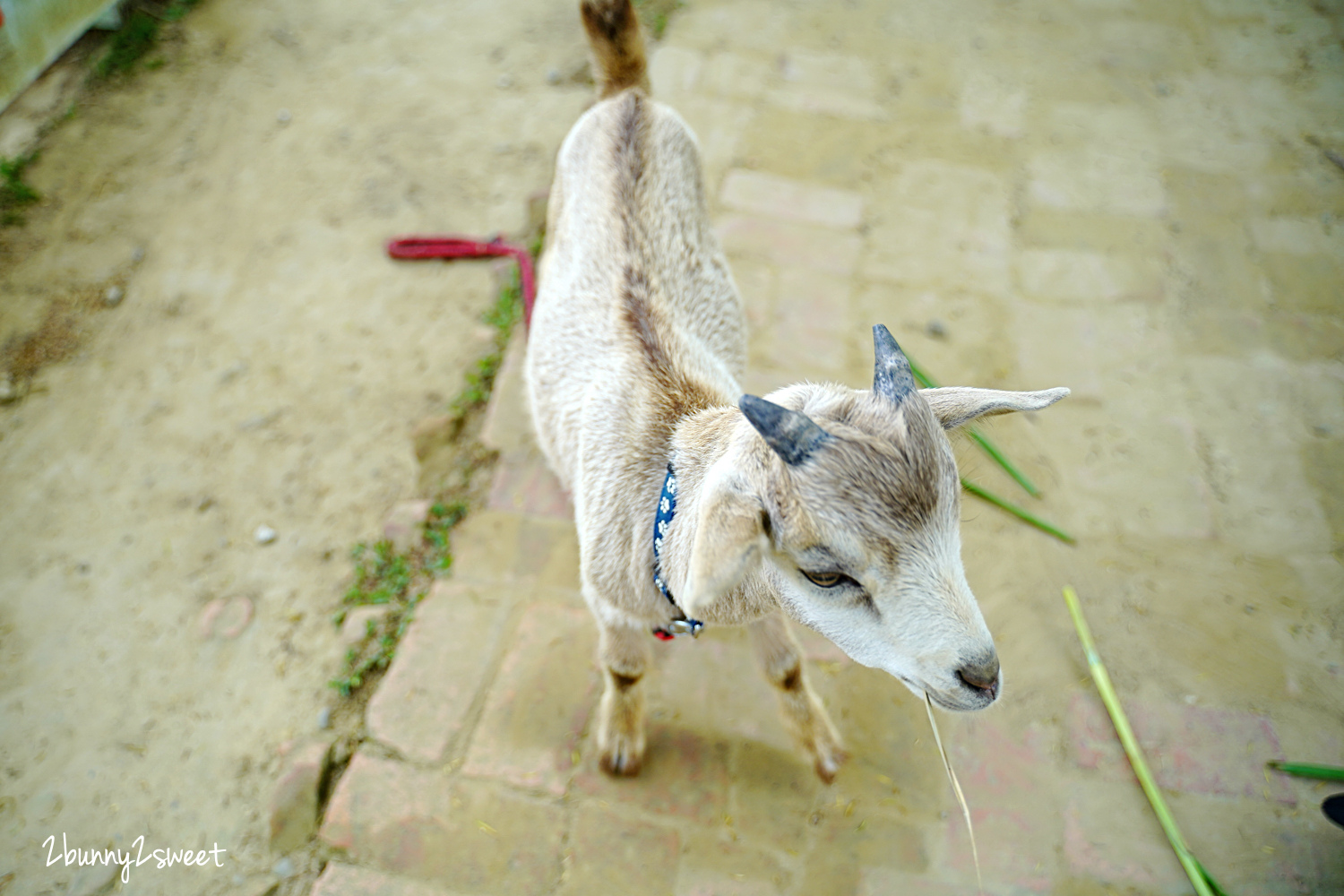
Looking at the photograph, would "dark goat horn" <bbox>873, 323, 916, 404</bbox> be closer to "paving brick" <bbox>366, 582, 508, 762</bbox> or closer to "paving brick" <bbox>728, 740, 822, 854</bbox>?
"paving brick" <bbox>728, 740, 822, 854</bbox>

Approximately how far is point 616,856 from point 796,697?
35.1 inches

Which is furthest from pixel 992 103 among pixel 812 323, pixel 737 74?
pixel 812 323

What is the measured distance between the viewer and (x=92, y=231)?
15.9ft

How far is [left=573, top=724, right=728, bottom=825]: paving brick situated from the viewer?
2.95 m

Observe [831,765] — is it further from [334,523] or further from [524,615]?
[334,523]

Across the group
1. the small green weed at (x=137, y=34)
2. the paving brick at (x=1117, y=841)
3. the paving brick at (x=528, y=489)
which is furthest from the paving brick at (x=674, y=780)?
the small green weed at (x=137, y=34)

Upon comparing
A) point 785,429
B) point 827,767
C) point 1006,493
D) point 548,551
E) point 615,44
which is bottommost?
point 827,767

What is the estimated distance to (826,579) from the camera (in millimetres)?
1964

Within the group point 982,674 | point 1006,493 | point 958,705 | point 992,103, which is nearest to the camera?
point 982,674

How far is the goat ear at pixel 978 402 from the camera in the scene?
2.11m

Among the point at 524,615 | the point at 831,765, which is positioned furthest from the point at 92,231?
the point at 831,765

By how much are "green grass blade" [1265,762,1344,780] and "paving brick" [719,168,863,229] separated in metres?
3.39
